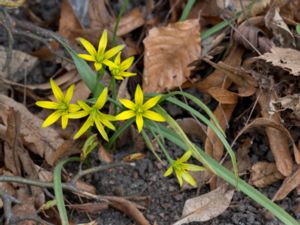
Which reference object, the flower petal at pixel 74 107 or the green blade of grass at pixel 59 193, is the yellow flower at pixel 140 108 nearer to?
the flower petal at pixel 74 107

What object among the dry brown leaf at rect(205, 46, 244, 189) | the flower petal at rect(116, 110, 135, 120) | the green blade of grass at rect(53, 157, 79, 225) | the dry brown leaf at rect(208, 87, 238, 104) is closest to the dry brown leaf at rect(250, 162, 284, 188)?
the dry brown leaf at rect(205, 46, 244, 189)

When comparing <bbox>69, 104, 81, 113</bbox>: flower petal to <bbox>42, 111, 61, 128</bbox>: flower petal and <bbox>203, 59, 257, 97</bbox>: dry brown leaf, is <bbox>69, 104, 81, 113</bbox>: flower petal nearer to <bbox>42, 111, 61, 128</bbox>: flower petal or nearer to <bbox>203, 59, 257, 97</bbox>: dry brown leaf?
<bbox>42, 111, 61, 128</bbox>: flower petal

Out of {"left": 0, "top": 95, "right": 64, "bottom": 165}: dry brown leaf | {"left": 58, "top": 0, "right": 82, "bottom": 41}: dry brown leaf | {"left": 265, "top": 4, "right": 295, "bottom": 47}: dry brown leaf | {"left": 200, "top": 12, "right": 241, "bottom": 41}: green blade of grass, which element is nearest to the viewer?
{"left": 0, "top": 95, "right": 64, "bottom": 165}: dry brown leaf

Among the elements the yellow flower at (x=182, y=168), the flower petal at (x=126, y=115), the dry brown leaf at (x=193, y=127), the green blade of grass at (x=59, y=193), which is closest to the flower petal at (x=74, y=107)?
the flower petal at (x=126, y=115)

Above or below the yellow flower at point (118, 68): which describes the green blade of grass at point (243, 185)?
below

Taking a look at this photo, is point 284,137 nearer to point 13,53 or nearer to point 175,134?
point 175,134

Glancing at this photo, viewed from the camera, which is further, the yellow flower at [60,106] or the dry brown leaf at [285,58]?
the dry brown leaf at [285,58]

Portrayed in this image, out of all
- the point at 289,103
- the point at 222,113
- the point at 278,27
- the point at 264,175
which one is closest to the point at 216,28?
the point at 278,27
